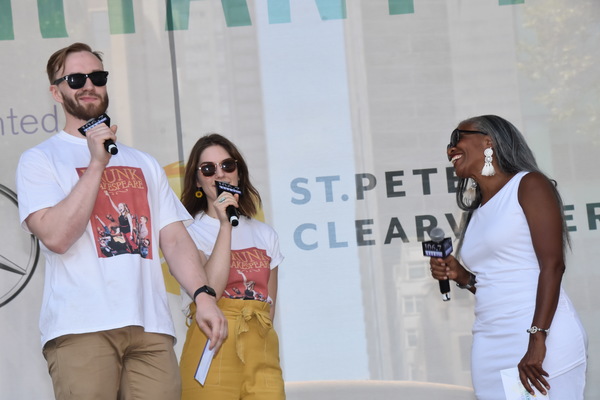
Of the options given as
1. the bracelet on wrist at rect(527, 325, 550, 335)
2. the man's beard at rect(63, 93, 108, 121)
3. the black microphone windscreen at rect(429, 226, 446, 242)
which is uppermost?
the man's beard at rect(63, 93, 108, 121)

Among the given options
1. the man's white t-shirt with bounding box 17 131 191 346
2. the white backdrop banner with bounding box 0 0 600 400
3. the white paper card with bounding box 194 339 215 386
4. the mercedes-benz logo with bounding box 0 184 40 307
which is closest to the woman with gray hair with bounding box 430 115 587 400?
the white paper card with bounding box 194 339 215 386

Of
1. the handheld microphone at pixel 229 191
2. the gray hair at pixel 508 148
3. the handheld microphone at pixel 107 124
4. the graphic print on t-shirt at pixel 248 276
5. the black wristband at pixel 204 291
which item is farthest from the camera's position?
the graphic print on t-shirt at pixel 248 276

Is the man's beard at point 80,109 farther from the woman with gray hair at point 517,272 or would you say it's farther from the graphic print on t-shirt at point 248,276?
the woman with gray hair at point 517,272

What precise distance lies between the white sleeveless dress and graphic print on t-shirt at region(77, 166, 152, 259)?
113 centimetres

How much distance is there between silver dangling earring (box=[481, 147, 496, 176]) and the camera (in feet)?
10.0

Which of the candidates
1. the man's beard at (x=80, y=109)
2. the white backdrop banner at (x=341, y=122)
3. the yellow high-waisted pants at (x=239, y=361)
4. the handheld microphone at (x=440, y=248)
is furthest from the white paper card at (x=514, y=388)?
the white backdrop banner at (x=341, y=122)

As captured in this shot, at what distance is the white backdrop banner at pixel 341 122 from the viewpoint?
452cm

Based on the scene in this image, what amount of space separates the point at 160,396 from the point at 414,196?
2.30m

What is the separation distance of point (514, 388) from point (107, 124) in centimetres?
151

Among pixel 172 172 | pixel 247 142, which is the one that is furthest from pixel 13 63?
pixel 247 142

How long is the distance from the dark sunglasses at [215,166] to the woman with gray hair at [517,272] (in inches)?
36.1

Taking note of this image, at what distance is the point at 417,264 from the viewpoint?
4.55 meters

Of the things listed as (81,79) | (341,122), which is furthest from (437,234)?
(341,122)

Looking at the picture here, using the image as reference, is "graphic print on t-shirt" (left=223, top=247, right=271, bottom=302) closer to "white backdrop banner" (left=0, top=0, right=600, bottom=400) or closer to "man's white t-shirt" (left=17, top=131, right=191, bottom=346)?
"man's white t-shirt" (left=17, top=131, right=191, bottom=346)
